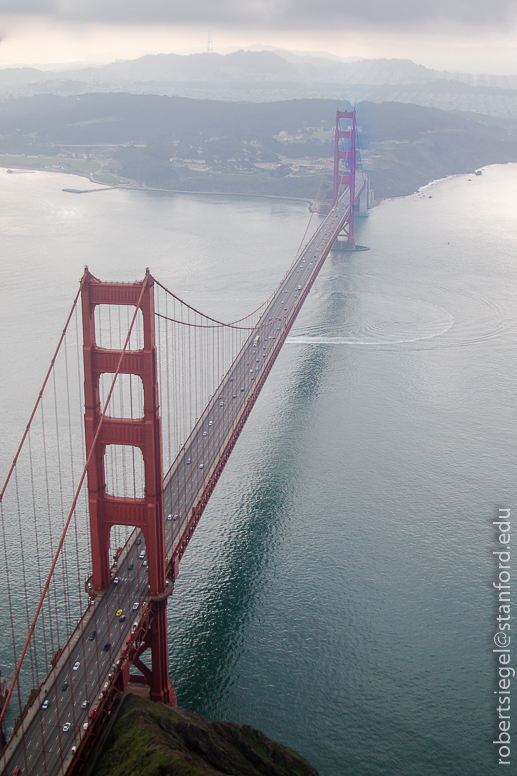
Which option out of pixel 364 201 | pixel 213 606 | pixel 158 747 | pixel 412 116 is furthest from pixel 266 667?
pixel 412 116

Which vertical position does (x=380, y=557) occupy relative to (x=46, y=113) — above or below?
below

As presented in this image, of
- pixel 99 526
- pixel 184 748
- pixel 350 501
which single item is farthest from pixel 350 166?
pixel 184 748

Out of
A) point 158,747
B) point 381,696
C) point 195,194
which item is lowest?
point 381,696

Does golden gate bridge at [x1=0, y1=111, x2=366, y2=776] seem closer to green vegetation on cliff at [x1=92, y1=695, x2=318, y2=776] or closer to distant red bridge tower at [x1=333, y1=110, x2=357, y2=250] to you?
green vegetation on cliff at [x1=92, y1=695, x2=318, y2=776]

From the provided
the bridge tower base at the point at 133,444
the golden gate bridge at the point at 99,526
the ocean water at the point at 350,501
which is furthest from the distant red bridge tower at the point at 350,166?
the bridge tower base at the point at 133,444

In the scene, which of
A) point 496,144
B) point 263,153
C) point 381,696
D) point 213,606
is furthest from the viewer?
point 496,144

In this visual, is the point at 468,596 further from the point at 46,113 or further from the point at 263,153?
the point at 46,113
